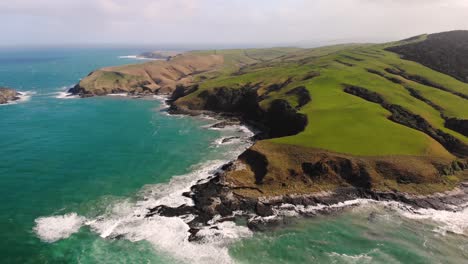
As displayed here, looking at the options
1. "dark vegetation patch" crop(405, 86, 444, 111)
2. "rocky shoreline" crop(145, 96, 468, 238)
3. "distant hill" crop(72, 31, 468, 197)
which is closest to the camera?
"rocky shoreline" crop(145, 96, 468, 238)

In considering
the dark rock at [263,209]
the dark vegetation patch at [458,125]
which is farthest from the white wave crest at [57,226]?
the dark vegetation patch at [458,125]

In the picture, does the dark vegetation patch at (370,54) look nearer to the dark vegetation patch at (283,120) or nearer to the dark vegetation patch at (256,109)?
the dark vegetation patch at (256,109)

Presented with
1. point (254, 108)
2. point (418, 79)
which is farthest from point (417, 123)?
point (254, 108)

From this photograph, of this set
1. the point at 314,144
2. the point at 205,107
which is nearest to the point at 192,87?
the point at 205,107

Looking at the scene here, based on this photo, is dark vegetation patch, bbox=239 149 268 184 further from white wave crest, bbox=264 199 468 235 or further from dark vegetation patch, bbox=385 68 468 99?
dark vegetation patch, bbox=385 68 468 99

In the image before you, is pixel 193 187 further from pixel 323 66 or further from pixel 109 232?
pixel 323 66

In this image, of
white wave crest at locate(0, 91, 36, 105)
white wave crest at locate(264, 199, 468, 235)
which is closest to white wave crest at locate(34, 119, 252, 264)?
white wave crest at locate(264, 199, 468, 235)

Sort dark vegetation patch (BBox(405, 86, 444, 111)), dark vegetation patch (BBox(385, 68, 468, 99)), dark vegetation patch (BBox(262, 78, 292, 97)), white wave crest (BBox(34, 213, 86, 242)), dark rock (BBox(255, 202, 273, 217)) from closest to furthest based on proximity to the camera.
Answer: white wave crest (BBox(34, 213, 86, 242)) < dark rock (BBox(255, 202, 273, 217)) < dark vegetation patch (BBox(405, 86, 444, 111)) < dark vegetation patch (BBox(385, 68, 468, 99)) < dark vegetation patch (BBox(262, 78, 292, 97))
